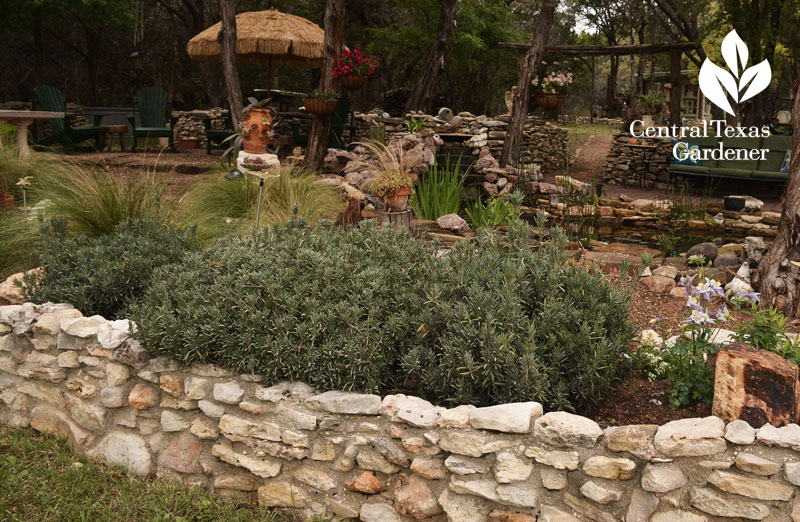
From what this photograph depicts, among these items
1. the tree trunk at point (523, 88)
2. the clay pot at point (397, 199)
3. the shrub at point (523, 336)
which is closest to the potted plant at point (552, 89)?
the tree trunk at point (523, 88)

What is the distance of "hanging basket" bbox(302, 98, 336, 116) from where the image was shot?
28.2 ft

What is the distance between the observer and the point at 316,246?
11.5 ft

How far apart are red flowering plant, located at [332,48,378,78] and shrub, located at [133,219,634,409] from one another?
624 cm

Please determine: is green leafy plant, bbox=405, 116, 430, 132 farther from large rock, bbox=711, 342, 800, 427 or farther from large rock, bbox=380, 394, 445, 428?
large rock, bbox=711, 342, 800, 427

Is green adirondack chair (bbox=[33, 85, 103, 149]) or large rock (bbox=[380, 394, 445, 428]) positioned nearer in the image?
large rock (bbox=[380, 394, 445, 428])

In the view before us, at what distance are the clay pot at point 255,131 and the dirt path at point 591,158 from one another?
23.8 feet

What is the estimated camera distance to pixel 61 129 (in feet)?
35.6

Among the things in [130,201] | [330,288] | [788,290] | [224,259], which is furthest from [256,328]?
[788,290]

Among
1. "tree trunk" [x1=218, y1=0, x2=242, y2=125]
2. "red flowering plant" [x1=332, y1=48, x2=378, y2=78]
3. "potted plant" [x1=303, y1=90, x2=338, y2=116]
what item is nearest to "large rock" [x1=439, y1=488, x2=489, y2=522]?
"potted plant" [x1=303, y1=90, x2=338, y2=116]

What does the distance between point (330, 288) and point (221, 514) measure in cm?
104

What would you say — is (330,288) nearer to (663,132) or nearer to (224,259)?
(224,259)

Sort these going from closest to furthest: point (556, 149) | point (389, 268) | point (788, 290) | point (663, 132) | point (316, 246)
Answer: point (389, 268), point (316, 246), point (788, 290), point (663, 132), point (556, 149)

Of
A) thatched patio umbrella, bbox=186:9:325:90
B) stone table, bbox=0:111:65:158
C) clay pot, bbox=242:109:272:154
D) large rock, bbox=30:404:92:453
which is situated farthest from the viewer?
thatched patio umbrella, bbox=186:9:325:90

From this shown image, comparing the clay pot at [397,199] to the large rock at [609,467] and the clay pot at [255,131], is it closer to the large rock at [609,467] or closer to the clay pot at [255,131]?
the clay pot at [255,131]
